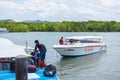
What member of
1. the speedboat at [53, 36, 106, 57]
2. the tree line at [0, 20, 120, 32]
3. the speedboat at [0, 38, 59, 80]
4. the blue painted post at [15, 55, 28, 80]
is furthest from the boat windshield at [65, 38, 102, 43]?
the tree line at [0, 20, 120, 32]

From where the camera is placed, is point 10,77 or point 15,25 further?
point 15,25

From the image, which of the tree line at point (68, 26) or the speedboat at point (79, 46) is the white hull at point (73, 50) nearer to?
Result: the speedboat at point (79, 46)

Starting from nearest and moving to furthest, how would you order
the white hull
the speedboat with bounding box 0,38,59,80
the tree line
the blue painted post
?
the blue painted post, the speedboat with bounding box 0,38,59,80, the white hull, the tree line

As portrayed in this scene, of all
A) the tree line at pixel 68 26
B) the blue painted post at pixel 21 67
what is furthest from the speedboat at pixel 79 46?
the tree line at pixel 68 26

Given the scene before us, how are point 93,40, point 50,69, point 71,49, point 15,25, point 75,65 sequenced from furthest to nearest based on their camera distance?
point 15,25 → point 93,40 → point 71,49 → point 75,65 → point 50,69

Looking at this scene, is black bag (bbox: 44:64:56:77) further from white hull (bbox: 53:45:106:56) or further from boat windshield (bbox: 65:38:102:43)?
boat windshield (bbox: 65:38:102:43)

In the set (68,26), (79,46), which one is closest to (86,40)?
(79,46)

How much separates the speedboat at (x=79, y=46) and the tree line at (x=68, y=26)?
109458mm

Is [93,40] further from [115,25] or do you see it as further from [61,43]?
[115,25]

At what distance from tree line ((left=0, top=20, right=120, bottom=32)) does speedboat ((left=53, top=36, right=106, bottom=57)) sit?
359ft

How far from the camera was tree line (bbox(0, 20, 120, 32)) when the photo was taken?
152125mm

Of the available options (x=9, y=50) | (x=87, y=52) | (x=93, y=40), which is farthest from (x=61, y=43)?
(x=9, y=50)

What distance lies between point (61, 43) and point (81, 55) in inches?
113

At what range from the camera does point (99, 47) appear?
40.8 metres
